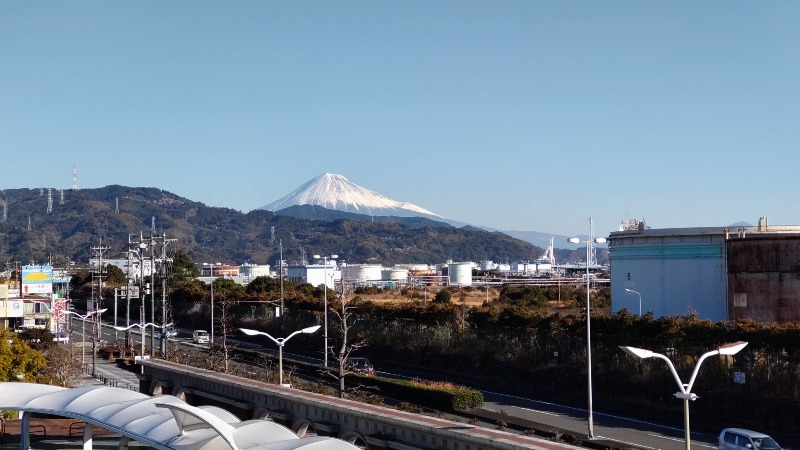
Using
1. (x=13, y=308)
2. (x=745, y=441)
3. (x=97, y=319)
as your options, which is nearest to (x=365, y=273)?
(x=13, y=308)

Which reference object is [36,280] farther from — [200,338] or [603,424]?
[603,424]

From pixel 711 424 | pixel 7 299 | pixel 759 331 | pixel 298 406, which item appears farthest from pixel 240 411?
pixel 7 299

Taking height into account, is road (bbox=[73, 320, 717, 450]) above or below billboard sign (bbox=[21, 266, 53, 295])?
below

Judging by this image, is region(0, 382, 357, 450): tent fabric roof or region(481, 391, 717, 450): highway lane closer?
region(0, 382, 357, 450): tent fabric roof

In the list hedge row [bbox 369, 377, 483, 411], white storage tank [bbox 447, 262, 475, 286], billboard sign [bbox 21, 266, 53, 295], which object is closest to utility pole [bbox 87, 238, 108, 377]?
billboard sign [bbox 21, 266, 53, 295]

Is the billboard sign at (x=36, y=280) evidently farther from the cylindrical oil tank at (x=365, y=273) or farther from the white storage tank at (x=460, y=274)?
the cylindrical oil tank at (x=365, y=273)

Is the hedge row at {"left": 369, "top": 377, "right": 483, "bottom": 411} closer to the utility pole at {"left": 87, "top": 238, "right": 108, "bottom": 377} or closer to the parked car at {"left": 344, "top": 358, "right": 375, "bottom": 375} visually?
the parked car at {"left": 344, "top": 358, "right": 375, "bottom": 375}

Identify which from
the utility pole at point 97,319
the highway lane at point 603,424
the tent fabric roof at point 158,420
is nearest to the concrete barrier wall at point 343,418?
the tent fabric roof at point 158,420
